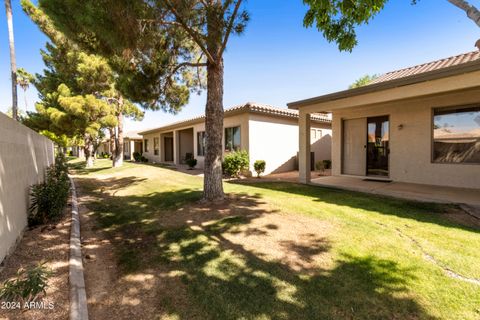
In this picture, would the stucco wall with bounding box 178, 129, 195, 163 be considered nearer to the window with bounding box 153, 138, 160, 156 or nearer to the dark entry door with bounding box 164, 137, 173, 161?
the dark entry door with bounding box 164, 137, 173, 161

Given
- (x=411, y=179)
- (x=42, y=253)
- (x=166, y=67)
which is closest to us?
(x=42, y=253)

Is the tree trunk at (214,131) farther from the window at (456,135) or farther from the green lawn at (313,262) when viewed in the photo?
the window at (456,135)

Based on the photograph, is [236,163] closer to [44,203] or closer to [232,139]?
[232,139]

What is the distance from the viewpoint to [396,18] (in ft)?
23.0

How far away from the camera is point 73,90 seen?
16375mm

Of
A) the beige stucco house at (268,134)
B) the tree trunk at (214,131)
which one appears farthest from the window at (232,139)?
the tree trunk at (214,131)

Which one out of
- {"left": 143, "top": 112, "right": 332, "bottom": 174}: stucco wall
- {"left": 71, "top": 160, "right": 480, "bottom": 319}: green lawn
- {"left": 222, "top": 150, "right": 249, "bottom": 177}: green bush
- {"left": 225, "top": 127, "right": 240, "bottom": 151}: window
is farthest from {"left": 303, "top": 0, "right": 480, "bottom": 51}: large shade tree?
{"left": 225, "top": 127, "right": 240, "bottom": 151}: window

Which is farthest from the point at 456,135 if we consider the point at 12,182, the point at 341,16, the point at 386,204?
the point at 12,182

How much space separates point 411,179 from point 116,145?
18395 millimetres

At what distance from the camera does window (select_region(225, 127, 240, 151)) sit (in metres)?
13.0

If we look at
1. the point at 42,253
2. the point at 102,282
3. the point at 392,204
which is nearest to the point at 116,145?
the point at 42,253

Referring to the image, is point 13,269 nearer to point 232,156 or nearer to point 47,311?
point 47,311

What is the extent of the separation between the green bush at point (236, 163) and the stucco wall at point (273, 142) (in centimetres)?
72

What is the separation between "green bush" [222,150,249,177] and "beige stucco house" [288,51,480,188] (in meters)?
3.01
